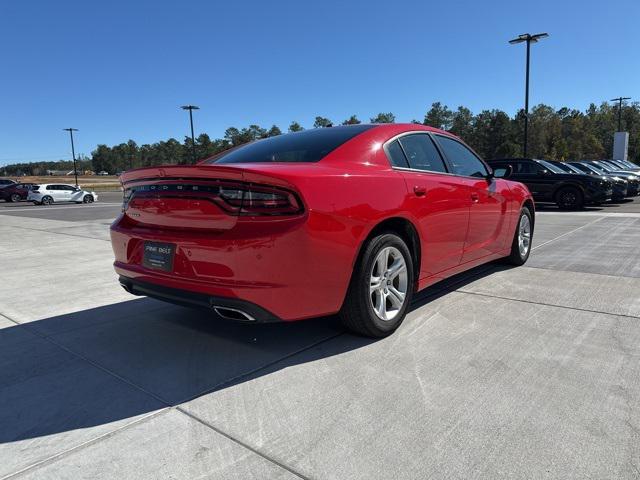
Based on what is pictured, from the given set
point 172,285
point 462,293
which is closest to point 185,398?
point 172,285

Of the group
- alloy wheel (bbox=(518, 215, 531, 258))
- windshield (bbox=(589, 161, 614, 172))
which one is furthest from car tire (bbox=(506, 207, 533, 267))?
windshield (bbox=(589, 161, 614, 172))

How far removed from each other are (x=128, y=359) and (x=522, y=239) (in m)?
4.64

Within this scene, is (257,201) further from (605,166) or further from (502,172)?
(605,166)

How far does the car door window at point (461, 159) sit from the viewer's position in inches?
169

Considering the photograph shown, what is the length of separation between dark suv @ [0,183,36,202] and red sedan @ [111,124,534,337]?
38630mm

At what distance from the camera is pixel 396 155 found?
355 cm

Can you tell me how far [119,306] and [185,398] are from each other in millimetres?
2154

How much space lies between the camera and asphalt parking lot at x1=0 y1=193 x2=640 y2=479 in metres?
1.99

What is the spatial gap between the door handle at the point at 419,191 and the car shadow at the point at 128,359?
42.1 inches

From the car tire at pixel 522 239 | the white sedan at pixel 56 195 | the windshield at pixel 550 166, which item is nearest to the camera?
the car tire at pixel 522 239

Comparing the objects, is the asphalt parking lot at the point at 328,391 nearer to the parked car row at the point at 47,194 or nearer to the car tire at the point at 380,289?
the car tire at the point at 380,289

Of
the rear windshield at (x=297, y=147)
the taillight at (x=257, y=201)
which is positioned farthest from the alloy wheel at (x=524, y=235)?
the taillight at (x=257, y=201)

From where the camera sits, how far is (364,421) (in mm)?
2271

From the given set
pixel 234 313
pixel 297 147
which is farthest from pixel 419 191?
pixel 234 313
